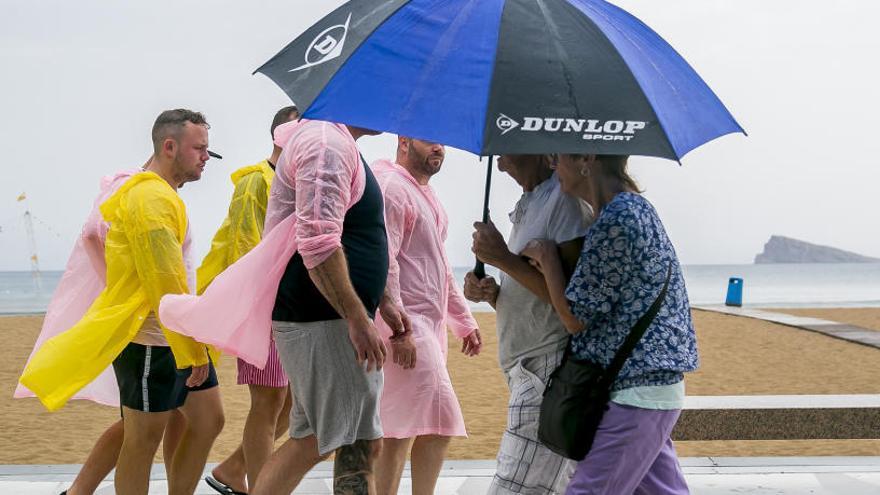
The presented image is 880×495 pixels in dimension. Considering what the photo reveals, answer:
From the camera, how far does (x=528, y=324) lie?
3.66 m

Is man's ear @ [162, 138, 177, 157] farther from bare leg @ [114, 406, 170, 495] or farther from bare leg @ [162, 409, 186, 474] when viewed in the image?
bare leg @ [162, 409, 186, 474]

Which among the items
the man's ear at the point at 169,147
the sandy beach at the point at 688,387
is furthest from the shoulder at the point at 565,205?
the sandy beach at the point at 688,387

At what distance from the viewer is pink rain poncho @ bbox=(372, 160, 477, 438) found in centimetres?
481

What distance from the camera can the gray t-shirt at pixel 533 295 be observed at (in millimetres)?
3580

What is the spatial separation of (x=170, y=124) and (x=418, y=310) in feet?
4.39

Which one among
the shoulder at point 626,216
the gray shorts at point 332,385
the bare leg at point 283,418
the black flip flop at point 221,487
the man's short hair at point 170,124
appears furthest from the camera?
the bare leg at point 283,418

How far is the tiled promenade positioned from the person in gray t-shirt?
226cm

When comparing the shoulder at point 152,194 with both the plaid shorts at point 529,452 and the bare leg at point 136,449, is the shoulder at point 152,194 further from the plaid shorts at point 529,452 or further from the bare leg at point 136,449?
the plaid shorts at point 529,452

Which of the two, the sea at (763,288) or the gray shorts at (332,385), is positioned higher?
the gray shorts at (332,385)

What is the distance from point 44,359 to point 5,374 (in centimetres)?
940

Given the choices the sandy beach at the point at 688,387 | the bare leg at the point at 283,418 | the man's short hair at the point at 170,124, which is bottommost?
the sandy beach at the point at 688,387

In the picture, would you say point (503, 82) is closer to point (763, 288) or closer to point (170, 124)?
point (170, 124)

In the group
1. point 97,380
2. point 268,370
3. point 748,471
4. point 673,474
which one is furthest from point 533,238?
point 748,471

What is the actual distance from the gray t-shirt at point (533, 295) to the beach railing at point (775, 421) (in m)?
2.76
